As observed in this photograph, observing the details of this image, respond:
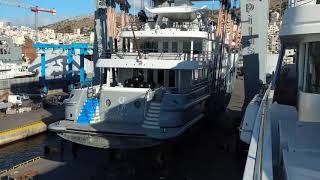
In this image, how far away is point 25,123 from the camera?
22.4 meters

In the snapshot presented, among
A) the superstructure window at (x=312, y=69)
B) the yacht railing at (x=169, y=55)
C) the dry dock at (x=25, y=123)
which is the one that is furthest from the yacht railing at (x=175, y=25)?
the superstructure window at (x=312, y=69)

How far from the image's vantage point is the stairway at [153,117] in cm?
1412

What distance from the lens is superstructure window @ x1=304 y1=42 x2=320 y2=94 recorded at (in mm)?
6789

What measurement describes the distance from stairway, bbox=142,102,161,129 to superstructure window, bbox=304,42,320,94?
7.66 m

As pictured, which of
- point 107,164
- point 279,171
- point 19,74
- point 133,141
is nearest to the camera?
point 279,171

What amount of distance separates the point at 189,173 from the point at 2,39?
48454 millimetres

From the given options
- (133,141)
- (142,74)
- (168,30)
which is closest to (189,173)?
(133,141)

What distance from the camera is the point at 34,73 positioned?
42.4m

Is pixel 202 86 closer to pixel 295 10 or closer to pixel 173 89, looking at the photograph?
pixel 173 89

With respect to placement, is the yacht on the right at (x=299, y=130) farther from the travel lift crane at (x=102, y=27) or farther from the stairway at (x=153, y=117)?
the travel lift crane at (x=102, y=27)

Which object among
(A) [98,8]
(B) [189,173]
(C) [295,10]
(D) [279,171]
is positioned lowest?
(B) [189,173]

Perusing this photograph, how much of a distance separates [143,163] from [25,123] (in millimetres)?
10338

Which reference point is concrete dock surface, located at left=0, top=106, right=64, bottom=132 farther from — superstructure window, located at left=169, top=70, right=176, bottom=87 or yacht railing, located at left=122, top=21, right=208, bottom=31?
superstructure window, located at left=169, top=70, right=176, bottom=87

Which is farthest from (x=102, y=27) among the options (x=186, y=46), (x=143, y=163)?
(x=143, y=163)
